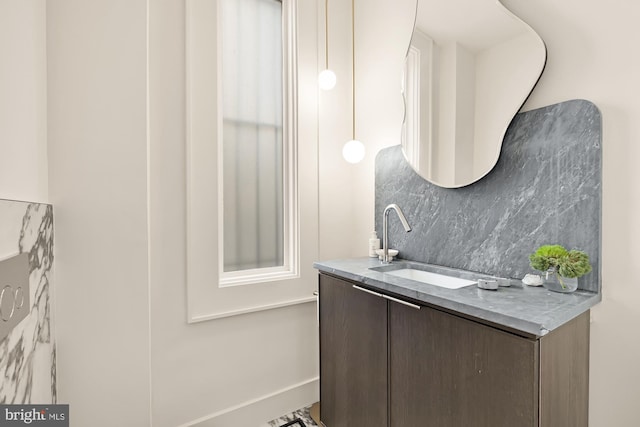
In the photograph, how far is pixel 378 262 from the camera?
1.79 meters

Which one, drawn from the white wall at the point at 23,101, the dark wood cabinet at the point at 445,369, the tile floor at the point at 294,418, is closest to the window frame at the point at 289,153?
the dark wood cabinet at the point at 445,369

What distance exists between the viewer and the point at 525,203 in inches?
51.2

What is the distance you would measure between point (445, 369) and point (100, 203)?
1.52 m

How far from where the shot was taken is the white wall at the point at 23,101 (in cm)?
84

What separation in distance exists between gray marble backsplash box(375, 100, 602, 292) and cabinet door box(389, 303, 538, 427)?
0.48 m

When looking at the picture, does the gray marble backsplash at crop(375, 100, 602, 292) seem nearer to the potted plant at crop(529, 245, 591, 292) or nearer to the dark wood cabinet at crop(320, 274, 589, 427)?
the potted plant at crop(529, 245, 591, 292)

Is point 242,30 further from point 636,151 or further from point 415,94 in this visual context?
point 636,151

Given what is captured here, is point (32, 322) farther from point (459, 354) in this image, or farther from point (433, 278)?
point (433, 278)

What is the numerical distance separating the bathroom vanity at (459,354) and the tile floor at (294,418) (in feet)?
1.27

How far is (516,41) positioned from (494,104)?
250 millimetres

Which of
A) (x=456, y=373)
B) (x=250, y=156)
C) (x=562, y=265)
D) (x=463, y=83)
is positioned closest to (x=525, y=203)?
(x=562, y=265)

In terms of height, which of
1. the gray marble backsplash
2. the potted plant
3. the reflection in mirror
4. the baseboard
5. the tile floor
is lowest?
the tile floor

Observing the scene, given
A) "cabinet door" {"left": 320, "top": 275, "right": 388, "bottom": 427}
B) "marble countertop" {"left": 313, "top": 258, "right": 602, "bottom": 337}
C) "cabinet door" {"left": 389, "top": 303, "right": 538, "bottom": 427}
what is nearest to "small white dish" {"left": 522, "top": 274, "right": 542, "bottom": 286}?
"marble countertop" {"left": 313, "top": 258, "right": 602, "bottom": 337}

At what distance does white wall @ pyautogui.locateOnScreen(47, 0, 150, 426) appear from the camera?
4.28ft
